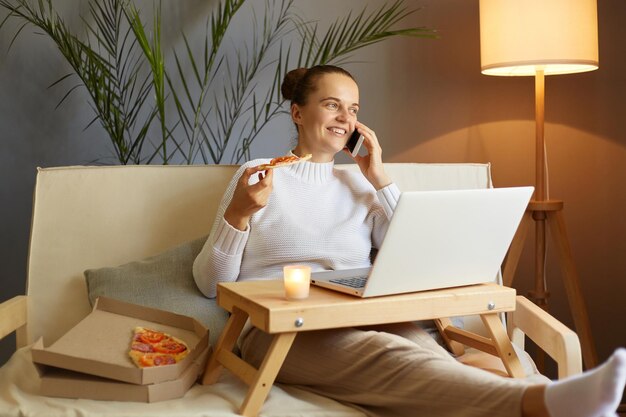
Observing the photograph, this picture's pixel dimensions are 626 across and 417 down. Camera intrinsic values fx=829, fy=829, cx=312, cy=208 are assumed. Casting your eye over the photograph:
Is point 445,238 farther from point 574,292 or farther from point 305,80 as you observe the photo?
point 574,292

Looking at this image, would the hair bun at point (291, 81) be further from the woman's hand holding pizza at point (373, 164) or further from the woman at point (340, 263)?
the woman's hand holding pizza at point (373, 164)

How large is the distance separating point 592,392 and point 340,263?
3.18 feet

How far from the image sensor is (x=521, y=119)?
3381mm

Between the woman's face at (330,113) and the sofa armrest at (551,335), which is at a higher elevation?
the woman's face at (330,113)

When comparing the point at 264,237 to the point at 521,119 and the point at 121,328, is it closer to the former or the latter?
the point at 121,328

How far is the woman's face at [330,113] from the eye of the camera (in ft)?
7.80

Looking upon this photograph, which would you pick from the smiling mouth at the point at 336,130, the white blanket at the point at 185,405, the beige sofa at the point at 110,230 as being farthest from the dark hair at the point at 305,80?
the white blanket at the point at 185,405

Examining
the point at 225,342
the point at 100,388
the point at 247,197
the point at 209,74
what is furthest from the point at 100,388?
the point at 209,74

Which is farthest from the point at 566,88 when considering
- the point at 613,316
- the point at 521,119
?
the point at 613,316

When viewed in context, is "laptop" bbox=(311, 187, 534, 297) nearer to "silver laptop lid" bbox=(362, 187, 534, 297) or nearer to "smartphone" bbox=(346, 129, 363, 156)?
"silver laptop lid" bbox=(362, 187, 534, 297)

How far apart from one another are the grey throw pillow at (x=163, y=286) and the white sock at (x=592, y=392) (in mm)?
977

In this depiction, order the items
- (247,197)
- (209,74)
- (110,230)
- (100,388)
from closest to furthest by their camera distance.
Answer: (100,388), (247,197), (110,230), (209,74)

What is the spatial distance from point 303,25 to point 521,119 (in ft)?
3.16

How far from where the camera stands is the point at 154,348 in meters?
1.90
